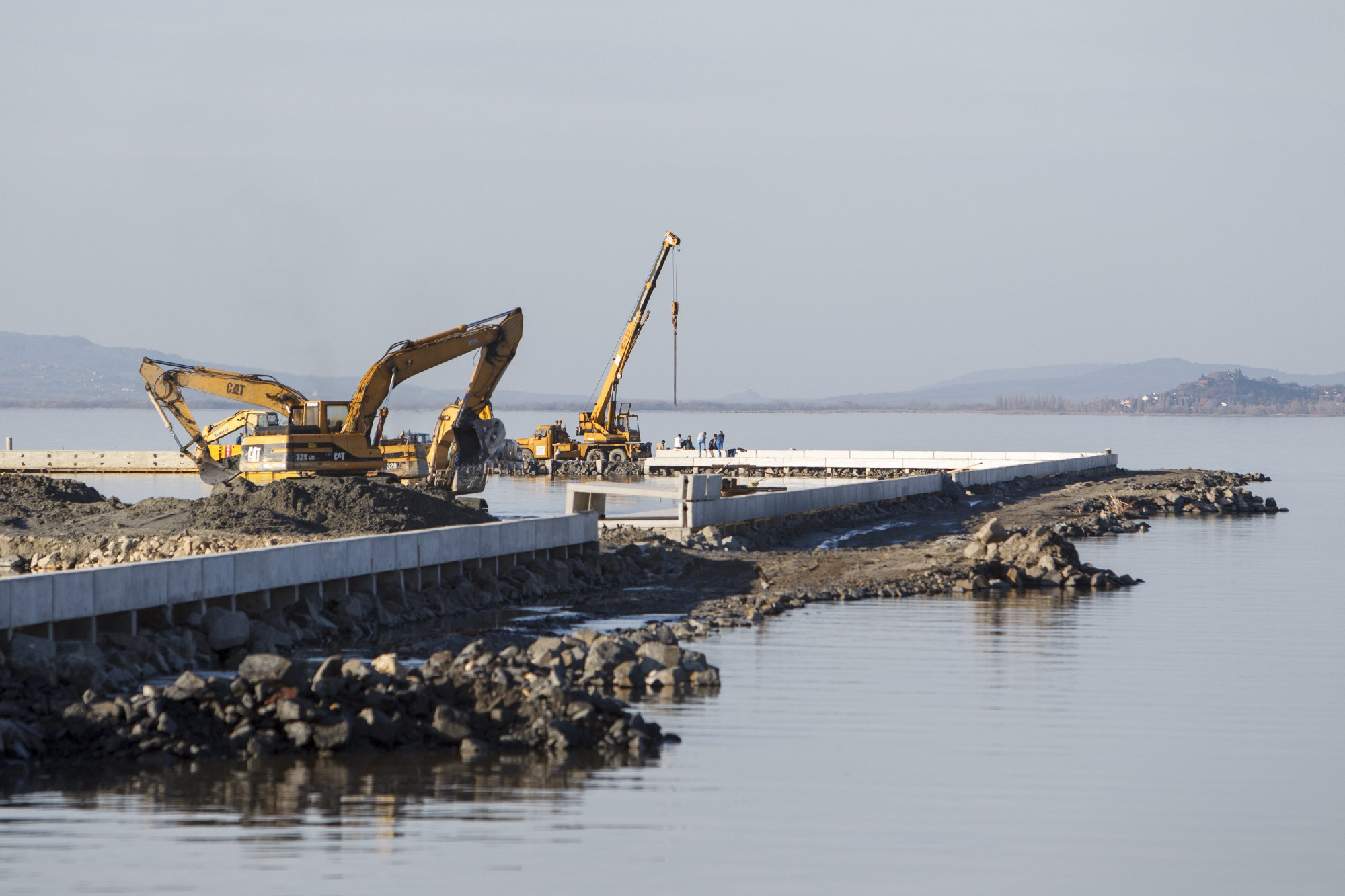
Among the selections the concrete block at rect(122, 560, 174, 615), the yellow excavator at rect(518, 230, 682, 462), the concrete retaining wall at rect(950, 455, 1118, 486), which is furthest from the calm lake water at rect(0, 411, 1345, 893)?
the yellow excavator at rect(518, 230, 682, 462)

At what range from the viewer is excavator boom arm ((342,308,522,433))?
1344 inches

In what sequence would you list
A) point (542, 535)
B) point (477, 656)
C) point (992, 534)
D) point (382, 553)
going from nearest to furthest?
point (477, 656), point (382, 553), point (542, 535), point (992, 534)

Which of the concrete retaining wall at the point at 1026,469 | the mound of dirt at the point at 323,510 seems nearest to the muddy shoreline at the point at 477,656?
the mound of dirt at the point at 323,510

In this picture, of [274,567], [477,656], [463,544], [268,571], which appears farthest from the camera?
[463,544]

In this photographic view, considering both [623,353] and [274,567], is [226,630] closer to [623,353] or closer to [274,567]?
[274,567]

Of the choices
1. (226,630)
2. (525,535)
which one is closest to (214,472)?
(525,535)

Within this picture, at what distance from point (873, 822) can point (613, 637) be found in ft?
19.0

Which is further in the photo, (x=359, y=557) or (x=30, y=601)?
(x=359, y=557)

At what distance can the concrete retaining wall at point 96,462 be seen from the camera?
59.5 meters

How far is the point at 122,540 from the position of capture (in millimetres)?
24422

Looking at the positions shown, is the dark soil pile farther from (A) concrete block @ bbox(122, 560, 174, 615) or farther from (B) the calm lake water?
(B) the calm lake water

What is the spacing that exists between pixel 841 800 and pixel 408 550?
11.3 meters

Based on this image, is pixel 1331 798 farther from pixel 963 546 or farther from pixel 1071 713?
pixel 963 546

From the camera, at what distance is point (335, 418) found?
3372cm
